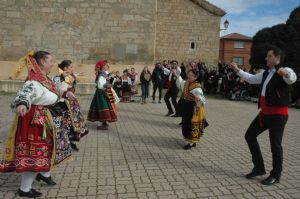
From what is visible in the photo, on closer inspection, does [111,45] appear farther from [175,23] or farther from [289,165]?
[289,165]

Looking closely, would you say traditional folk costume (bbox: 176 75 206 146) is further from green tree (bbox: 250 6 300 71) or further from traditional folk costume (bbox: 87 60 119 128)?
green tree (bbox: 250 6 300 71)

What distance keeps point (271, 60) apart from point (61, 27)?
545 inches

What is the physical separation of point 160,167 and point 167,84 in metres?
9.59

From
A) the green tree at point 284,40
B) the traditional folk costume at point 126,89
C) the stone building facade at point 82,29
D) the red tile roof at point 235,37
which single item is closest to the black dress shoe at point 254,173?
the traditional folk costume at point 126,89

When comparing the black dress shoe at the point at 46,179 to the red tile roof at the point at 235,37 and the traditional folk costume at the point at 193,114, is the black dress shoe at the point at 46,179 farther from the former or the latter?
the red tile roof at the point at 235,37

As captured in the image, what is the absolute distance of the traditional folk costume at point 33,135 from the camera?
4020 mm

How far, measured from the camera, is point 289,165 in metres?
5.85

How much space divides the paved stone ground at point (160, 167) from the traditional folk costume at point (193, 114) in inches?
11.3

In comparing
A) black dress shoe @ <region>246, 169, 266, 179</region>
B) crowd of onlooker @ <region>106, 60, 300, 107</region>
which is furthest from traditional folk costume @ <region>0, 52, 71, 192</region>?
crowd of onlooker @ <region>106, 60, 300, 107</region>

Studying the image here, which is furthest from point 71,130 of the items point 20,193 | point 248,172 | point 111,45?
point 111,45

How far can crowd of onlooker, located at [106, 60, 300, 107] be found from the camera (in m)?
14.8

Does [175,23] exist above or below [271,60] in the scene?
above

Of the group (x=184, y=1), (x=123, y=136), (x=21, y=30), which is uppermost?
(x=184, y=1)

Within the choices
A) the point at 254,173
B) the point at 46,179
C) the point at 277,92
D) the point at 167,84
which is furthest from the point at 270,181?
the point at 167,84
